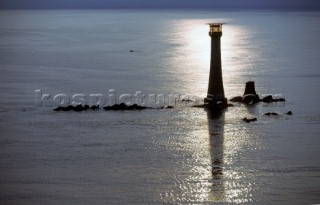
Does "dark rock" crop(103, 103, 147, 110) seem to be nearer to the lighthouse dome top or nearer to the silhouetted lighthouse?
the silhouetted lighthouse

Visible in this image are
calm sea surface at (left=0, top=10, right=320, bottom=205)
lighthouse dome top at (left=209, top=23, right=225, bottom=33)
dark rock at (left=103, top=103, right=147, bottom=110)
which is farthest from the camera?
dark rock at (left=103, top=103, right=147, bottom=110)

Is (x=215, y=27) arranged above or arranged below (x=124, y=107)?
above

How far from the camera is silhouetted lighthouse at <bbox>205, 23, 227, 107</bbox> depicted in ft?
74.2

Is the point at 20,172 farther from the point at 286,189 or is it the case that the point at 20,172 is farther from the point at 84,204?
the point at 286,189

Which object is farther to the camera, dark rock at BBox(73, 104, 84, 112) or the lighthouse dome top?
dark rock at BBox(73, 104, 84, 112)

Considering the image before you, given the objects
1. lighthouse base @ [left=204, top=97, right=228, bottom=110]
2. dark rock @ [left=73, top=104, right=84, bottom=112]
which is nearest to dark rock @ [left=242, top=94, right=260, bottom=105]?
lighthouse base @ [left=204, top=97, right=228, bottom=110]

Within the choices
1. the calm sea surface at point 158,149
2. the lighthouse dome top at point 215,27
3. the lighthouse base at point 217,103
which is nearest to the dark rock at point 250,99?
the calm sea surface at point 158,149

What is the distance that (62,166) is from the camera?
53.0ft

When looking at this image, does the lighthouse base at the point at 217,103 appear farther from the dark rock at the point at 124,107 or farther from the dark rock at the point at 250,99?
the dark rock at the point at 124,107

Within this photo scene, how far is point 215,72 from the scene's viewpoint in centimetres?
2302

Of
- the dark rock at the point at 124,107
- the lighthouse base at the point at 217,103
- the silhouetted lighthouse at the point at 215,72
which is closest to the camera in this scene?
the silhouetted lighthouse at the point at 215,72

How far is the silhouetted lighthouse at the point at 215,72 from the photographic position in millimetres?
22625

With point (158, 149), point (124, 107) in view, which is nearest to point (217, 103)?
point (124, 107)

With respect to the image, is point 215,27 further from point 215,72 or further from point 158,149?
point 158,149
